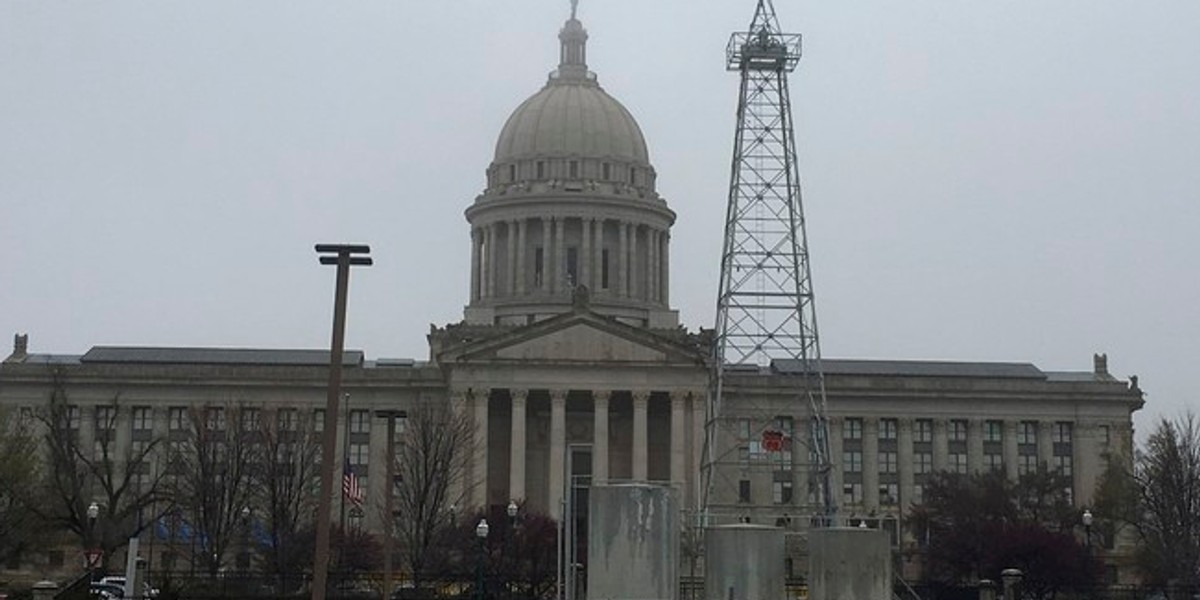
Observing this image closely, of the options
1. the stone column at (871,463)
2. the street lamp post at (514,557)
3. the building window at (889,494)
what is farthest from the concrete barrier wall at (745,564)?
the building window at (889,494)

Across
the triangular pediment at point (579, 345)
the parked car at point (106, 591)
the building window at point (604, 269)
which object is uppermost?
the building window at point (604, 269)

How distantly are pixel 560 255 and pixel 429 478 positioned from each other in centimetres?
4925

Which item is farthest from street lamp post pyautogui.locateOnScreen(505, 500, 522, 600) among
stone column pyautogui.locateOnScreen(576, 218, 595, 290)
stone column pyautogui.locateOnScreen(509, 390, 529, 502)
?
stone column pyautogui.locateOnScreen(576, 218, 595, 290)

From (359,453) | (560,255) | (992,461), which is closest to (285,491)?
(359,453)

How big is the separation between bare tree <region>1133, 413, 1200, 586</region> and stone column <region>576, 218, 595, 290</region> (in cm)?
5242

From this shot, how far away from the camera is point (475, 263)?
14088cm

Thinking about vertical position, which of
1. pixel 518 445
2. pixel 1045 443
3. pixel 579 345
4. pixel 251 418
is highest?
pixel 579 345

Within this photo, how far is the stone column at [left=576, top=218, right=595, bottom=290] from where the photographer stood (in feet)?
438

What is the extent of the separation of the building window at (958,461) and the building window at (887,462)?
4241mm

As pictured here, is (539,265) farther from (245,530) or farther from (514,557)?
(514,557)

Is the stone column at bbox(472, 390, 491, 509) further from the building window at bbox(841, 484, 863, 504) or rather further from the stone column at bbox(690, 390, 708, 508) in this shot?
the building window at bbox(841, 484, 863, 504)

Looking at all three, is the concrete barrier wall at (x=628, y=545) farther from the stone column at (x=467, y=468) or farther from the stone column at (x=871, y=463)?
the stone column at (x=871, y=463)

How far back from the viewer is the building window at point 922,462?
399 feet

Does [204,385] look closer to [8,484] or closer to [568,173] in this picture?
[568,173]
